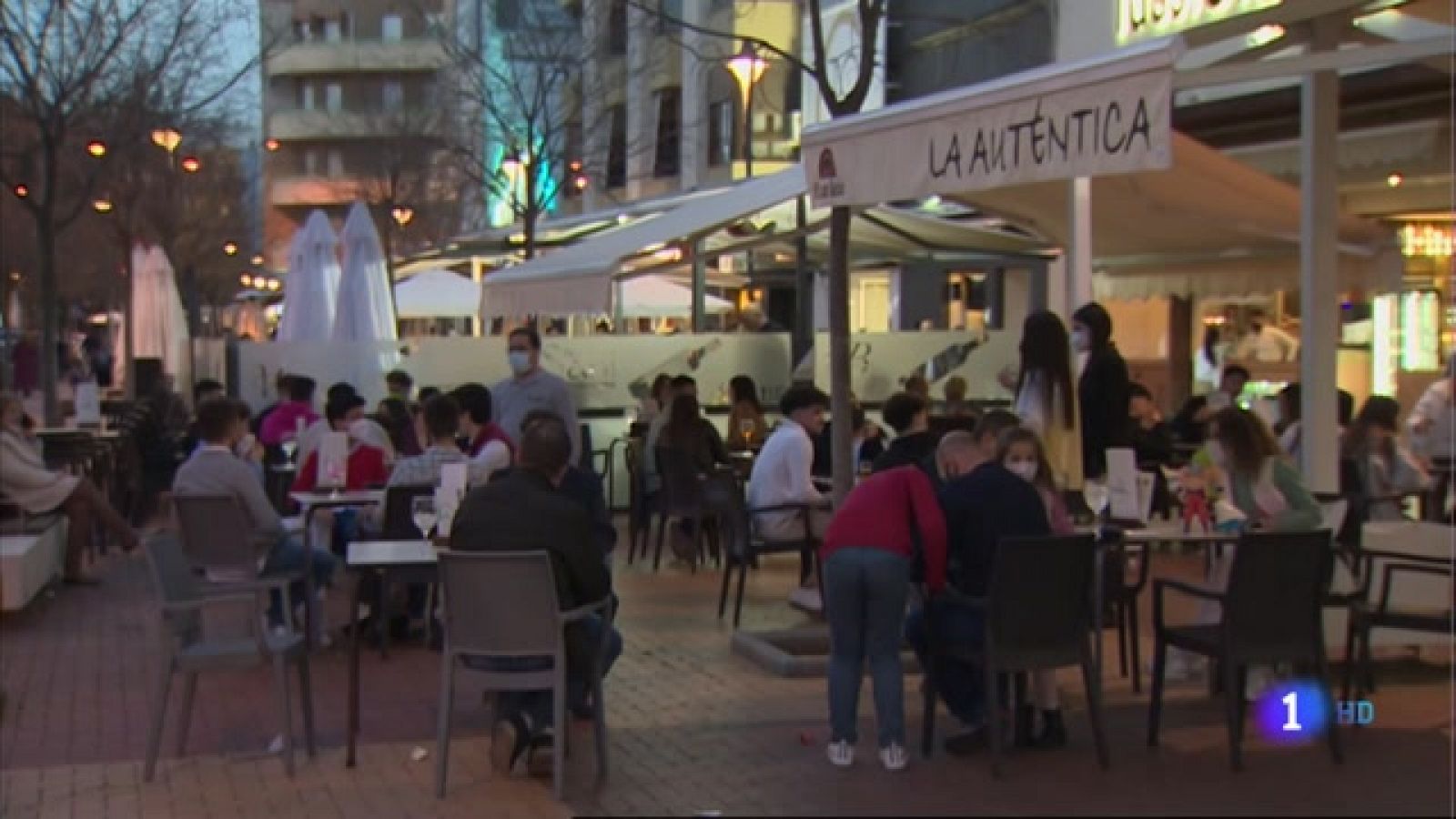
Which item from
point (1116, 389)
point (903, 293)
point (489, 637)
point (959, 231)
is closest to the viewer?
point (489, 637)

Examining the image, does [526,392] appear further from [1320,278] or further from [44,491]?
[1320,278]

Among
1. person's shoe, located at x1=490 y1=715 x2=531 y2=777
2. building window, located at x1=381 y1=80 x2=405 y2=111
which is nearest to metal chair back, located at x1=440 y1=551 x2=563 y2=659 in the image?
person's shoe, located at x1=490 y1=715 x2=531 y2=777

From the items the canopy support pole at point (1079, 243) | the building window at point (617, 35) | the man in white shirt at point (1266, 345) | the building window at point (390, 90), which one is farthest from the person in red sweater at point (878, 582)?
the building window at point (390, 90)

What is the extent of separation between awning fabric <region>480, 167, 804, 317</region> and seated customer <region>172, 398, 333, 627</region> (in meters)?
4.16

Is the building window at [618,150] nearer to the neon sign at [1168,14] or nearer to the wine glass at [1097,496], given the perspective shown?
the neon sign at [1168,14]

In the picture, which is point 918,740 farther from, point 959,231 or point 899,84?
point 899,84

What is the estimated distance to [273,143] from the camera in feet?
106

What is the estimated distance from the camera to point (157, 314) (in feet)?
84.3

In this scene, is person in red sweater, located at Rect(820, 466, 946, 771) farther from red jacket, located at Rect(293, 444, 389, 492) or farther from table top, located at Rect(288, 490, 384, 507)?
red jacket, located at Rect(293, 444, 389, 492)

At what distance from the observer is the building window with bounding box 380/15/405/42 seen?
246ft

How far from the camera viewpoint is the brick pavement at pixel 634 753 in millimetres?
5664

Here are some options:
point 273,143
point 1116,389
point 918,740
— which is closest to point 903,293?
point 273,143

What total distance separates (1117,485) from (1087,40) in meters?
13.4

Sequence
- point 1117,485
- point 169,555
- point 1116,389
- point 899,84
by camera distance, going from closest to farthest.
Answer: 1. point 169,555
2. point 1117,485
3. point 1116,389
4. point 899,84
